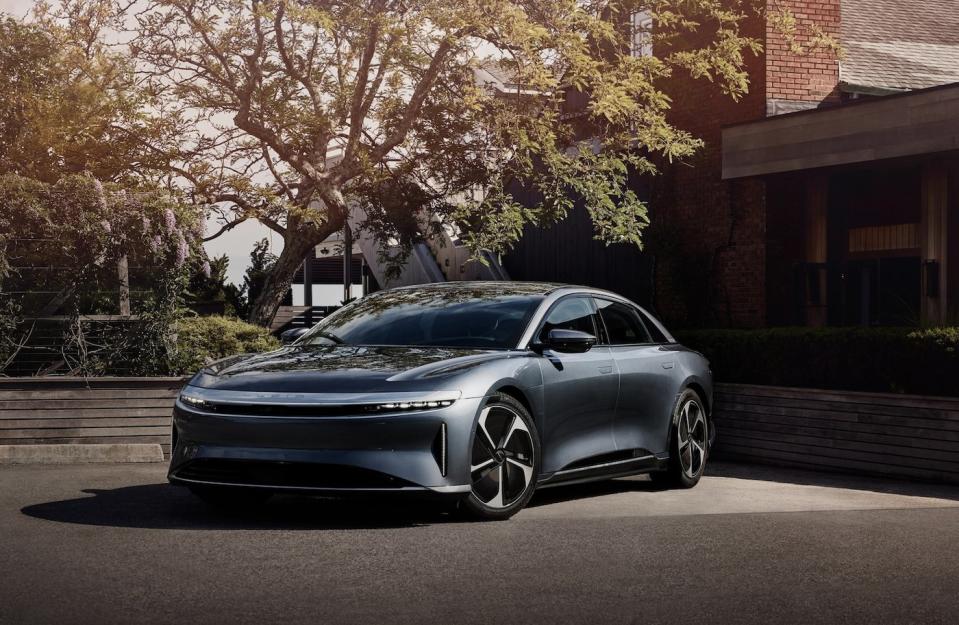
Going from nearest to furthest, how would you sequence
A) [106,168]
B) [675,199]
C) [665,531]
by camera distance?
[665,531], [106,168], [675,199]

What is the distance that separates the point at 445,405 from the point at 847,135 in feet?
35.8

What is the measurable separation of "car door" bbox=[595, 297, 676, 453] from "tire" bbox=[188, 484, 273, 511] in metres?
2.71

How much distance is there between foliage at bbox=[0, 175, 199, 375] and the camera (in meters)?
13.2

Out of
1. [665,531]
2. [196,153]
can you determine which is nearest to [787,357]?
[665,531]

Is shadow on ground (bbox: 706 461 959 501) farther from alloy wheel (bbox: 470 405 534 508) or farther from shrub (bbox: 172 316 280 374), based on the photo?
shrub (bbox: 172 316 280 374)

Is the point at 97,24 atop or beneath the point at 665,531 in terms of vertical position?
atop

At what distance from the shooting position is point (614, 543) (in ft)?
24.4

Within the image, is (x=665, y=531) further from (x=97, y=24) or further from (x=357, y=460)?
(x=97, y=24)

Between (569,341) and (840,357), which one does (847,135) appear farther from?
(569,341)

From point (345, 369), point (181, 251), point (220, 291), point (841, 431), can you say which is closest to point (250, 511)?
point (345, 369)

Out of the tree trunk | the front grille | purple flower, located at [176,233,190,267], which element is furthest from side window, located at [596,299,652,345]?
the tree trunk

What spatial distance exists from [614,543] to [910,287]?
13.3 m

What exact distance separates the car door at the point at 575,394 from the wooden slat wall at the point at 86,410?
15.2ft

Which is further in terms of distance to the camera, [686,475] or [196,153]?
[196,153]
